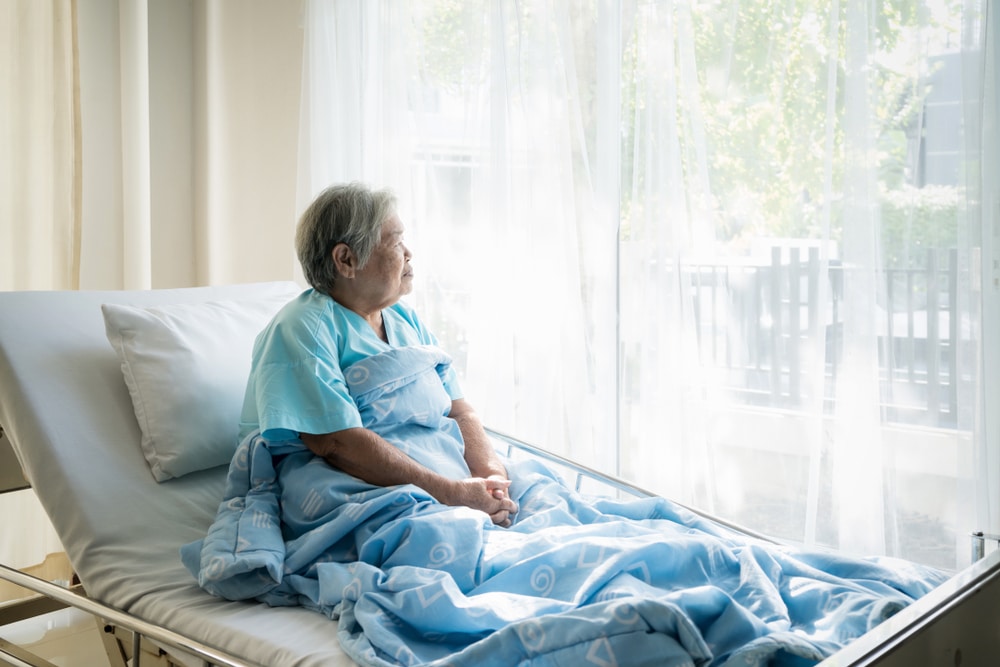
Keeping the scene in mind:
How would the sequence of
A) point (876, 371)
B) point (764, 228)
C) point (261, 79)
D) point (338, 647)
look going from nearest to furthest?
point (338, 647) → point (876, 371) → point (764, 228) → point (261, 79)

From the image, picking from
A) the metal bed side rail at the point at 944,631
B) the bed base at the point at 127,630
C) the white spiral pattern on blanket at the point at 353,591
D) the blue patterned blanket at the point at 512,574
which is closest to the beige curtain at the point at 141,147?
the bed base at the point at 127,630

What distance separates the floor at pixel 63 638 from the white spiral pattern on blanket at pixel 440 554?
1.24m

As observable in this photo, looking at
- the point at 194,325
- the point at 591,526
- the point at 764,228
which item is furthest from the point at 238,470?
the point at 764,228

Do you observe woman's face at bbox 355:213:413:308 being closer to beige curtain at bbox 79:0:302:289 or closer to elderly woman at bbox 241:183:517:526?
elderly woman at bbox 241:183:517:526

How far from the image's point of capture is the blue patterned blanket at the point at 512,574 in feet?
3.68

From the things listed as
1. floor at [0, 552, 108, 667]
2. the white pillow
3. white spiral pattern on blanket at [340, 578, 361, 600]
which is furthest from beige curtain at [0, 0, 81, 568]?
white spiral pattern on blanket at [340, 578, 361, 600]

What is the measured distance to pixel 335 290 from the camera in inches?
74.7

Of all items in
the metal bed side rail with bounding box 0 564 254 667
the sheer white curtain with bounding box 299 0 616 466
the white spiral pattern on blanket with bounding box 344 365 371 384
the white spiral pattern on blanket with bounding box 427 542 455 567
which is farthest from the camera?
the sheer white curtain with bounding box 299 0 616 466

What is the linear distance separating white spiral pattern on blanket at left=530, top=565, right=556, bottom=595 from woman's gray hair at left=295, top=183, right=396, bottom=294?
776 millimetres

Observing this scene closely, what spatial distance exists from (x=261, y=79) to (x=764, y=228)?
2.06m

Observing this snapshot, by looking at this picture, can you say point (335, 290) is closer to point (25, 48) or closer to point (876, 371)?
point (876, 371)

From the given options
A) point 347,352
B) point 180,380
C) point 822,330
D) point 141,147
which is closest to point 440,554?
point 347,352

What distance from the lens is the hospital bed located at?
1.31 m

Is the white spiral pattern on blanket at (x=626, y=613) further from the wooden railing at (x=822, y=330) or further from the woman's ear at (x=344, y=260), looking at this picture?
the wooden railing at (x=822, y=330)
